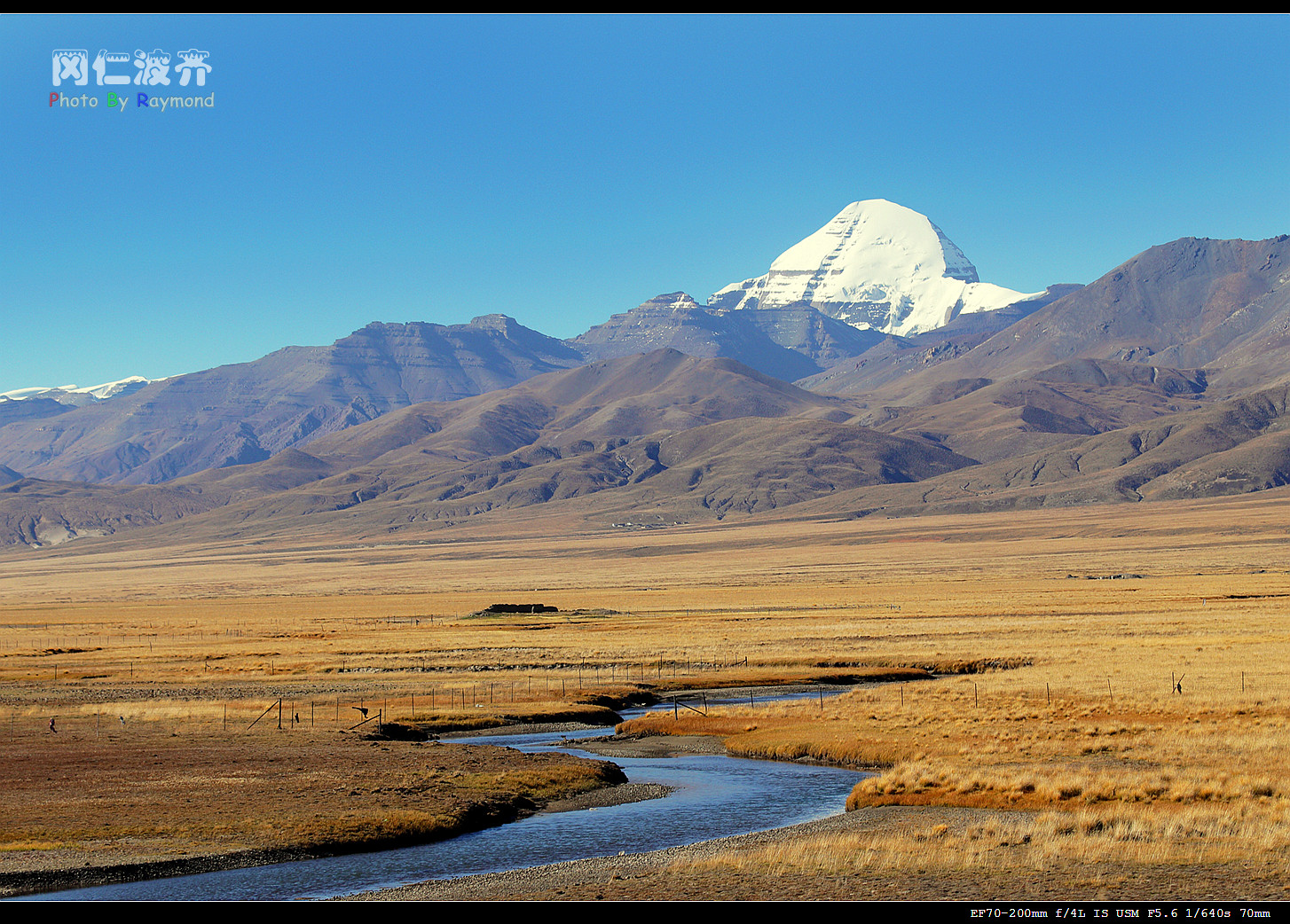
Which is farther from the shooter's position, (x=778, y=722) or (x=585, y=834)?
(x=778, y=722)

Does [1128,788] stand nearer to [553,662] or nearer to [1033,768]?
[1033,768]

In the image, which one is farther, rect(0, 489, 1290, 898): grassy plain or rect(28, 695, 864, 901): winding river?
rect(0, 489, 1290, 898): grassy plain

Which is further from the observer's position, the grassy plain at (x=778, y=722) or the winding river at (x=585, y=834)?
the grassy plain at (x=778, y=722)

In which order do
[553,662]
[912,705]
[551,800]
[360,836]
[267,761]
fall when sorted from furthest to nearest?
1. [553,662]
2. [912,705]
3. [267,761]
4. [551,800]
5. [360,836]

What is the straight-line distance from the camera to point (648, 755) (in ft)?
142

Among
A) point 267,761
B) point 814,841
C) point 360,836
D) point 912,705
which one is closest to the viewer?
point 814,841

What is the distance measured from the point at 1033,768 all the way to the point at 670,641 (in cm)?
5194

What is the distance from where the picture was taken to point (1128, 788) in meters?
29.6

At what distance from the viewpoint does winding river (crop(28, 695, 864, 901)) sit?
24.6m

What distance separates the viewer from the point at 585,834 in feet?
99.0

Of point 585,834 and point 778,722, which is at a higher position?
point 585,834

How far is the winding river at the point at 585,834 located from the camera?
24609mm
